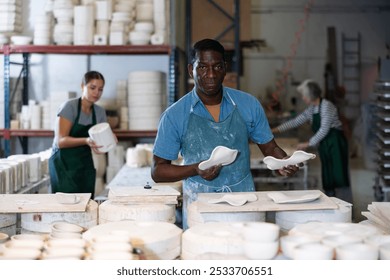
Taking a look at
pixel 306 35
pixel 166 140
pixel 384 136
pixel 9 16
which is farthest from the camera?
pixel 306 35

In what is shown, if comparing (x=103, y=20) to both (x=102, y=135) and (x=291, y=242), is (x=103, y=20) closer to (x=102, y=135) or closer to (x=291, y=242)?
(x=102, y=135)

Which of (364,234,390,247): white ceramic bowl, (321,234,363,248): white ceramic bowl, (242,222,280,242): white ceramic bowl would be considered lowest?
(364,234,390,247): white ceramic bowl

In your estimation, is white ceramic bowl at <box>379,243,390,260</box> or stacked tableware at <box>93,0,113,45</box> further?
stacked tableware at <box>93,0,113,45</box>

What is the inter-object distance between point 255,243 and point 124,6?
4909 mm

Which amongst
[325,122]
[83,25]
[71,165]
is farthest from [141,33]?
[325,122]

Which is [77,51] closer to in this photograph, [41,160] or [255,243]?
[41,160]

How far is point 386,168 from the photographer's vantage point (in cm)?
611

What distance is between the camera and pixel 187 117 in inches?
120

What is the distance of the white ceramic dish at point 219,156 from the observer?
2496mm

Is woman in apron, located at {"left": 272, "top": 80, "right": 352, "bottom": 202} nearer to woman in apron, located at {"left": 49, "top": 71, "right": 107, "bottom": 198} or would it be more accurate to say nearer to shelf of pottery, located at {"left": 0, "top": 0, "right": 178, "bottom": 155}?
shelf of pottery, located at {"left": 0, "top": 0, "right": 178, "bottom": 155}

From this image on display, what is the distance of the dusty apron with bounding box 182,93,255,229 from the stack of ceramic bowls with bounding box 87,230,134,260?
1042mm

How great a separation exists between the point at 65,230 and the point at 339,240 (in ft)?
3.36

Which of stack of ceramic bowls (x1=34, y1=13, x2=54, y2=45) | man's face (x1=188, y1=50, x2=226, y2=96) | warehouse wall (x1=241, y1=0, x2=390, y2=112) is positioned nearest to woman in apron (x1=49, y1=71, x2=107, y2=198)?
stack of ceramic bowls (x1=34, y1=13, x2=54, y2=45)

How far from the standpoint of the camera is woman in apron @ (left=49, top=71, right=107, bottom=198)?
4871mm
